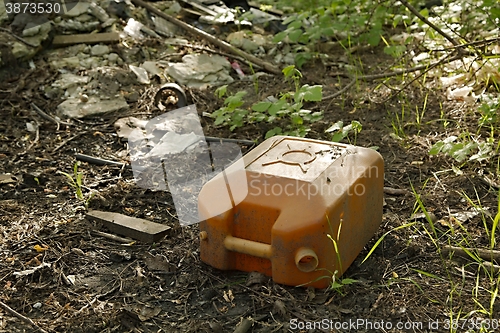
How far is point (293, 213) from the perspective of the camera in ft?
8.05

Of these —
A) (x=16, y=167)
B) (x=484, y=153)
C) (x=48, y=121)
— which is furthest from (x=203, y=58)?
(x=484, y=153)

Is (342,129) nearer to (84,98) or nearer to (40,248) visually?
(40,248)

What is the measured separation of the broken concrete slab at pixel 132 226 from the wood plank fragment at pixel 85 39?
105 inches

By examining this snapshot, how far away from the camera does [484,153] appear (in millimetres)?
3326

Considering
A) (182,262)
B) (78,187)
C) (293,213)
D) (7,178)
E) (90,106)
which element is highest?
(293,213)

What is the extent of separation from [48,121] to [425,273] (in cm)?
308

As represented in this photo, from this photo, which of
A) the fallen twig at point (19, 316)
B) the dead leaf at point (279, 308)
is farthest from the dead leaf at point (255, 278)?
the fallen twig at point (19, 316)

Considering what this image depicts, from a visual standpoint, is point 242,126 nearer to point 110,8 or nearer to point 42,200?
point 42,200

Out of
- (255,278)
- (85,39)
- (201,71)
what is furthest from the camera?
(85,39)

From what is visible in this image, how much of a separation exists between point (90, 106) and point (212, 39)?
4.41 feet

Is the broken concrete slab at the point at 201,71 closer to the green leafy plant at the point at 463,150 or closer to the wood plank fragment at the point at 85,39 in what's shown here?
the wood plank fragment at the point at 85,39

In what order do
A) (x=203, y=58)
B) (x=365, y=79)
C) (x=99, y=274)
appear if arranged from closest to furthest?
1. (x=99, y=274)
2. (x=365, y=79)
3. (x=203, y=58)

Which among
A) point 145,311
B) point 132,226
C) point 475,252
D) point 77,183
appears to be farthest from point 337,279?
point 77,183

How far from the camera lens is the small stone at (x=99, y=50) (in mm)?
5426
